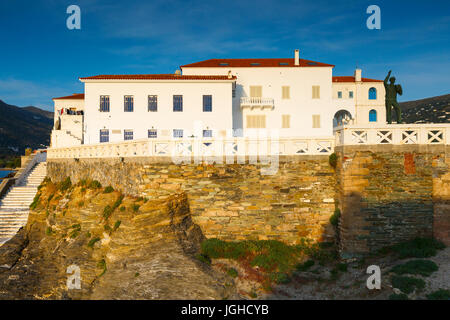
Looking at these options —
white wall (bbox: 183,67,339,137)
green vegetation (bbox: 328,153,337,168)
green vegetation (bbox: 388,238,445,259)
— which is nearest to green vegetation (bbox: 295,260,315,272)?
green vegetation (bbox: 388,238,445,259)

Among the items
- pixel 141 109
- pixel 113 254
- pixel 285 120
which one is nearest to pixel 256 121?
pixel 285 120

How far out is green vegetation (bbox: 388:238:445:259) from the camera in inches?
445

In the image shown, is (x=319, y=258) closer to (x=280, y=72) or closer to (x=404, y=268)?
(x=404, y=268)

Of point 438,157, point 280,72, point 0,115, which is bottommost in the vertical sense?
point 438,157

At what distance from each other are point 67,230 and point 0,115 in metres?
138

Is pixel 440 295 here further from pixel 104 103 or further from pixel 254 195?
pixel 104 103

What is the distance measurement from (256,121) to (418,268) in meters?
22.3

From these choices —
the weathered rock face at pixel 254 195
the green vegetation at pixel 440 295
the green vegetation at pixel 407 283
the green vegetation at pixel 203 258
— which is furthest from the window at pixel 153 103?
the green vegetation at pixel 440 295

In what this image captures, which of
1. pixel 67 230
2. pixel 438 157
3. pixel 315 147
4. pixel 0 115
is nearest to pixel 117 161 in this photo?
pixel 67 230

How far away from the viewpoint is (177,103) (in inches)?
1069

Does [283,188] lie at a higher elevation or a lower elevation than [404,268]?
higher

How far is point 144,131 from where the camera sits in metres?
27.0

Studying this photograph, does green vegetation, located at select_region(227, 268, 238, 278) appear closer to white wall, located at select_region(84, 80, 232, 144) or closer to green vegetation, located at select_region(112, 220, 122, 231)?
green vegetation, located at select_region(112, 220, 122, 231)

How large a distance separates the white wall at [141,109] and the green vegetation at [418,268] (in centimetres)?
1935
